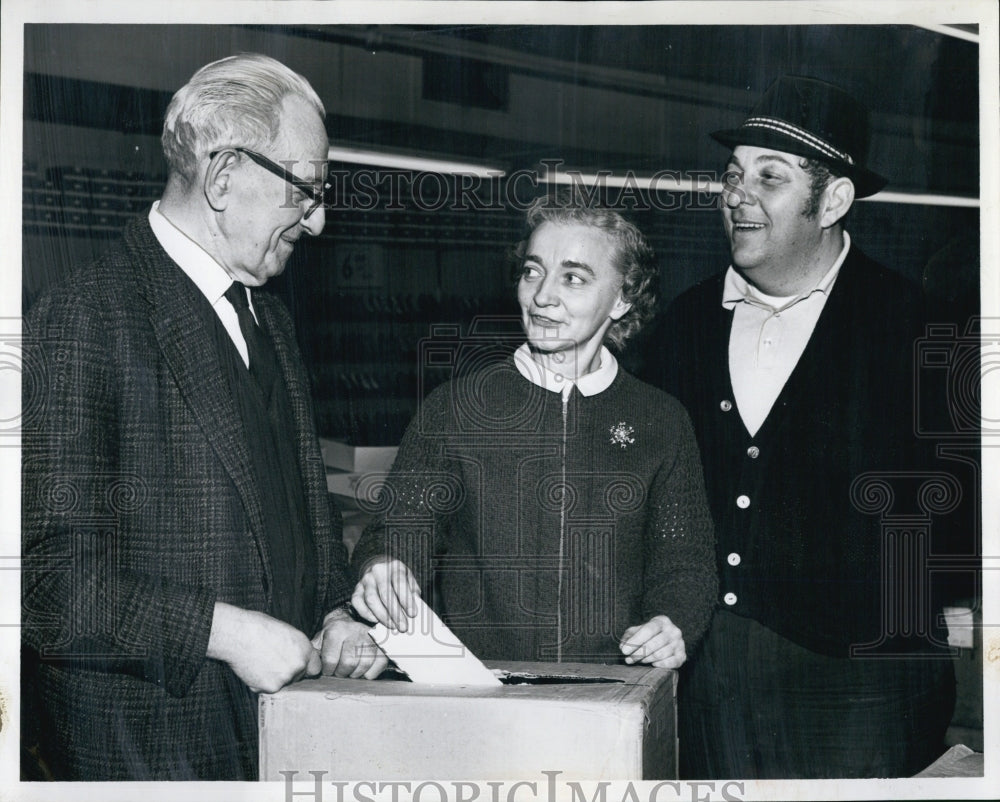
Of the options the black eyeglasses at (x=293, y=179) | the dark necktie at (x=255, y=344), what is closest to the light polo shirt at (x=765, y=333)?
the black eyeglasses at (x=293, y=179)

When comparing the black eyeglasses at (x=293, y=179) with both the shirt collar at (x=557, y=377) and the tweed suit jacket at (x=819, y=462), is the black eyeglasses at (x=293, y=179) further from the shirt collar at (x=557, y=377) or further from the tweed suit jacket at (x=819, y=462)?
the tweed suit jacket at (x=819, y=462)

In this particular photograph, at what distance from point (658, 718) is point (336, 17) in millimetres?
1943

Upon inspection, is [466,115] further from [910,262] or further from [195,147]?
[910,262]

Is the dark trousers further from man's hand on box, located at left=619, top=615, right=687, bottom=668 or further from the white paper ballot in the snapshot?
the white paper ballot

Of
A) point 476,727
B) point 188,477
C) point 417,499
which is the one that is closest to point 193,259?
point 188,477

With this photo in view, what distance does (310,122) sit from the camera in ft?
9.18

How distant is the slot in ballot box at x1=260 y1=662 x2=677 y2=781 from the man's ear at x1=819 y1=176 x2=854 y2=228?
1.25 metres

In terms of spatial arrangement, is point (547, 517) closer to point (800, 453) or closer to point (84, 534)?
point (800, 453)

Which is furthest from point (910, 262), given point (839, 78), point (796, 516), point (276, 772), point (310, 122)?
point (276, 772)

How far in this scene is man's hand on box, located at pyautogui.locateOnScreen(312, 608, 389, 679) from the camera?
271 centimetres

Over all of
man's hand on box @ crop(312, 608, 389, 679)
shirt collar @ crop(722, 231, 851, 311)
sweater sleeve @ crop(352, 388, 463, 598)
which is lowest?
man's hand on box @ crop(312, 608, 389, 679)

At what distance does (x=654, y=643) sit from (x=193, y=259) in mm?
1501

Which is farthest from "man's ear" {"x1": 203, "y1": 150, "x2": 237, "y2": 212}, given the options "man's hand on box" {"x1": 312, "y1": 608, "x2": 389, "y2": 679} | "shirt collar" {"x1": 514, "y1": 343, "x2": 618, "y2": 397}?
"man's hand on box" {"x1": 312, "y1": 608, "x2": 389, "y2": 679}

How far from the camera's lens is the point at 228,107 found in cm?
277
